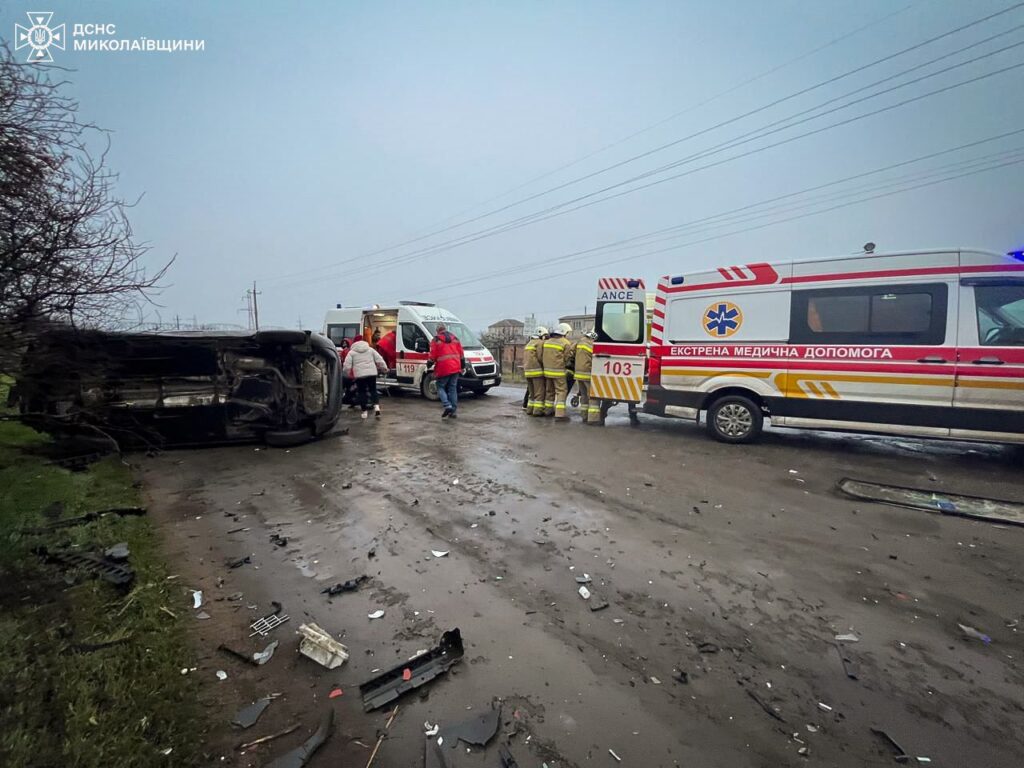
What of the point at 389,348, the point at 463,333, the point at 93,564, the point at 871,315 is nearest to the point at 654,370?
the point at 871,315

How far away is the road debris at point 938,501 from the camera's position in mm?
4258

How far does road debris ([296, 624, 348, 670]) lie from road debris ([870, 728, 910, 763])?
2.45 metres

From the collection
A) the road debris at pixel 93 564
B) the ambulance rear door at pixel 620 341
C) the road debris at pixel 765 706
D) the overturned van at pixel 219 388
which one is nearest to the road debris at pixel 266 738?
the road debris at pixel 93 564

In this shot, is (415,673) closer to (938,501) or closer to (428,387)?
(938,501)

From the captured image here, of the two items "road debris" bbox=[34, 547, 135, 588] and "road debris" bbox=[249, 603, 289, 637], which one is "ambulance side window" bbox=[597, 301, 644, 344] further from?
"road debris" bbox=[34, 547, 135, 588]

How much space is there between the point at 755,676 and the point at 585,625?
2.87ft

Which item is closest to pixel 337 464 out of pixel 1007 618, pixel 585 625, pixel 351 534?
pixel 351 534

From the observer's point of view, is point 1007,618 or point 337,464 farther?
point 337,464

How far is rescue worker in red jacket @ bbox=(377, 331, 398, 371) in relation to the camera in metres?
12.5

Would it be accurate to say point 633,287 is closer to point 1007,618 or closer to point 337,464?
point 337,464

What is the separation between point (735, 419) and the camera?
7.06 m

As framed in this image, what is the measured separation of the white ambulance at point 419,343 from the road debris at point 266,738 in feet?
32.4

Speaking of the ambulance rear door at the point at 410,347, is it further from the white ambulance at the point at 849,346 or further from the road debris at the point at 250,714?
the road debris at the point at 250,714

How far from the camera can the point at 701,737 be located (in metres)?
1.93
